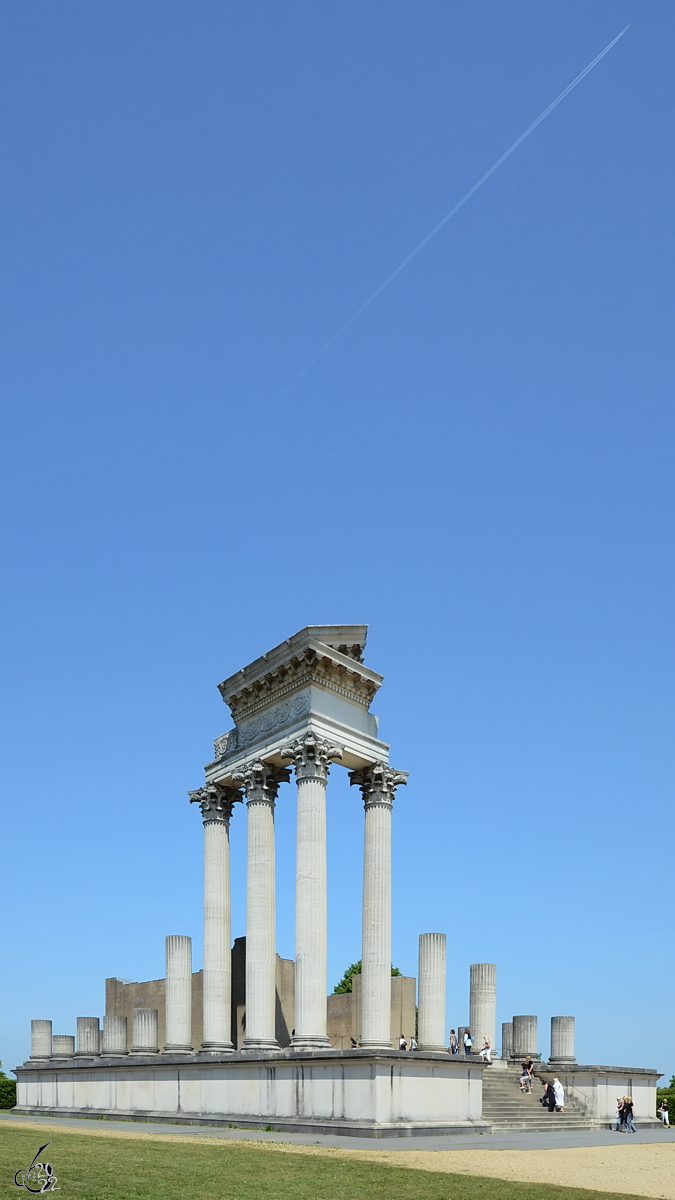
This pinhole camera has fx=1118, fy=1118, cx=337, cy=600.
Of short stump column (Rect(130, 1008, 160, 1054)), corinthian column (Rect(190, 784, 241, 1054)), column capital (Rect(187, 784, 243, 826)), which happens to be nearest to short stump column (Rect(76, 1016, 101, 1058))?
short stump column (Rect(130, 1008, 160, 1054))

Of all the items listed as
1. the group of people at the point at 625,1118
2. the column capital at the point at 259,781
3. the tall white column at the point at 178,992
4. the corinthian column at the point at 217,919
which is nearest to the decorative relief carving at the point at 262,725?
the column capital at the point at 259,781

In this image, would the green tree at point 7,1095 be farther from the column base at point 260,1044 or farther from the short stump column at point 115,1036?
the column base at point 260,1044

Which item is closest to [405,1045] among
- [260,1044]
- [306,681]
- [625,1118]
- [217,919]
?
[260,1044]

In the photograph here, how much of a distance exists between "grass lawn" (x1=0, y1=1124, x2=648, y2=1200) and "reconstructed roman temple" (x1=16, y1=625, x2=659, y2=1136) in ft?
24.1

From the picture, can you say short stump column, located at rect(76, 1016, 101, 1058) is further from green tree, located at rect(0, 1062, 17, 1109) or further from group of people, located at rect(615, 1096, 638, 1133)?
group of people, located at rect(615, 1096, 638, 1133)

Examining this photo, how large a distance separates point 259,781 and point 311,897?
5.29 meters

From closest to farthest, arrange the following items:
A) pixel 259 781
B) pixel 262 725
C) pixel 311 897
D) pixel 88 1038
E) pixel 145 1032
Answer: pixel 311 897 → pixel 259 781 → pixel 262 725 → pixel 145 1032 → pixel 88 1038

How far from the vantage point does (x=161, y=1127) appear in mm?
34750

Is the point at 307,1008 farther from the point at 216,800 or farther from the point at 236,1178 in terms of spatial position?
the point at 236,1178

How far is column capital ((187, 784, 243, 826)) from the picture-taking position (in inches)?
1636

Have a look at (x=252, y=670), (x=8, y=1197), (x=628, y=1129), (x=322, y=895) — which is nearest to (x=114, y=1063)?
(x=322, y=895)

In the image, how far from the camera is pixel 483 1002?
4259cm

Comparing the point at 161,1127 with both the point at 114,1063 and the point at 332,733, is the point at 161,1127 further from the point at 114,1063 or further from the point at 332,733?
the point at 332,733

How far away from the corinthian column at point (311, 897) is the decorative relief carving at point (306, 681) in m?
2.16
